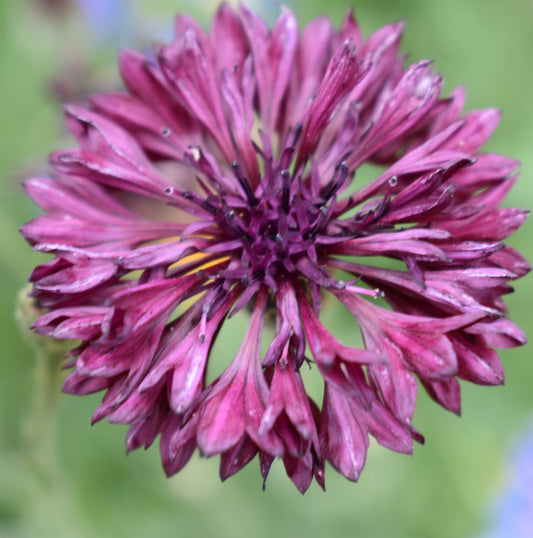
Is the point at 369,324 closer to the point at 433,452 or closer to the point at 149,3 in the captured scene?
the point at 433,452

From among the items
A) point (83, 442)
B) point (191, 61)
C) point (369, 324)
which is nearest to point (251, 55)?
point (191, 61)

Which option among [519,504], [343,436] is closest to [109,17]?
[343,436]

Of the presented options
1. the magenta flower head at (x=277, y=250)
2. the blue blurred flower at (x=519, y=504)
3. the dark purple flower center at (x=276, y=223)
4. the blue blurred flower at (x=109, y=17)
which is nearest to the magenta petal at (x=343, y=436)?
the magenta flower head at (x=277, y=250)

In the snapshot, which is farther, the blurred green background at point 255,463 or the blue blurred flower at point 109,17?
the blue blurred flower at point 109,17

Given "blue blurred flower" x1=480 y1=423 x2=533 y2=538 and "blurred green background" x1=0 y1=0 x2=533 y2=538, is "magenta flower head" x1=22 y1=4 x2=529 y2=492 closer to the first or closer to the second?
"blurred green background" x1=0 y1=0 x2=533 y2=538

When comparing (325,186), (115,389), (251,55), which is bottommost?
(115,389)

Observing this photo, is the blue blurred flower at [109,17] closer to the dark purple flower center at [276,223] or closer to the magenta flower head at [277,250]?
the magenta flower head at [277,250]
